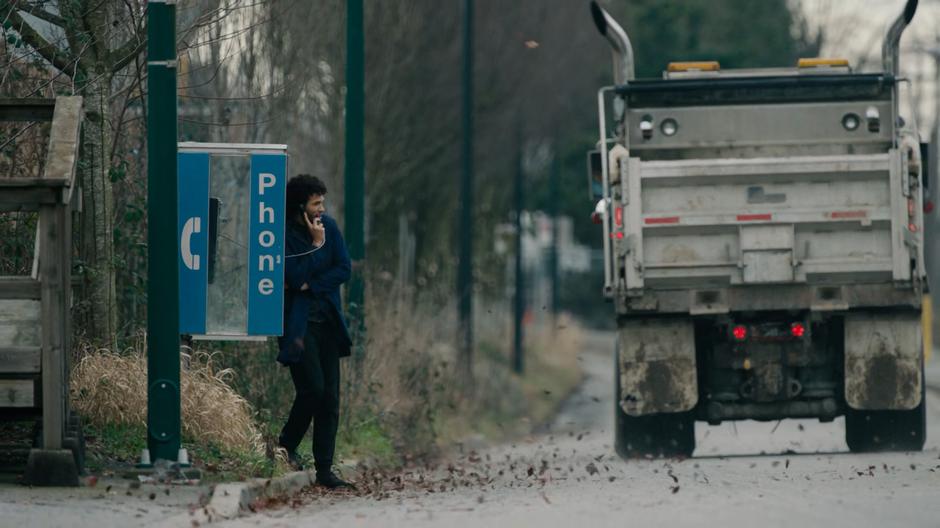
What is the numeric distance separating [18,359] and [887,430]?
284 inches

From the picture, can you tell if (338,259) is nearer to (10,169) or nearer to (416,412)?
(10,169)

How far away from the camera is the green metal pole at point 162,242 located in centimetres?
994

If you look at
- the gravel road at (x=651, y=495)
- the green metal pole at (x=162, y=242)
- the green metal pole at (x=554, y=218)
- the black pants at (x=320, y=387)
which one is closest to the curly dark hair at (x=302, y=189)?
the black pants at (x=320, y=387)

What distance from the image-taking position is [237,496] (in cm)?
935

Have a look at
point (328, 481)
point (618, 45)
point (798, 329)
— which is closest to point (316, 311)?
point (328, 481)

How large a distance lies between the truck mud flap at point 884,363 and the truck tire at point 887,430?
1.16 ft

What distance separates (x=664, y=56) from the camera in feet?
151

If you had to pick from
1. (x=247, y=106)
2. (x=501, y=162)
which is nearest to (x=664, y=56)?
(x=501, y=162)

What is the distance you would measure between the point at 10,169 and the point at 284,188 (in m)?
2.19

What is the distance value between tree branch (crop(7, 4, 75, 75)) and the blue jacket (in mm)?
2004

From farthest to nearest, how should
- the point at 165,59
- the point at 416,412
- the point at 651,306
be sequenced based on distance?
1. the point at 416,412
2. the point at 651,306
3. the point at 165,59

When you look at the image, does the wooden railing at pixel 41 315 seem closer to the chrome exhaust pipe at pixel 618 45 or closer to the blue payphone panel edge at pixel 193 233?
the blue payphone panel edge at pixel 193 233

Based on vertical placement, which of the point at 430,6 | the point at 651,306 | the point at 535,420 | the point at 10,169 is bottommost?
the point at 535,420

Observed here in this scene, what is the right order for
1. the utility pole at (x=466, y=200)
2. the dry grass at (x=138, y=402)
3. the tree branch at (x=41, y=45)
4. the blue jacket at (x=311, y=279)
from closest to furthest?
the blue jacket at (x=311, y=279), the dry grass at (x=138, y=402), the tree branch at (x=41, y=45), the utility pole at (x=466, y=200)
